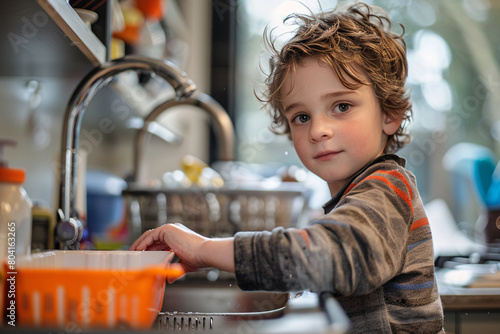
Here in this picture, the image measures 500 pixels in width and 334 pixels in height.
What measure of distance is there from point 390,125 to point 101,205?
1.03m

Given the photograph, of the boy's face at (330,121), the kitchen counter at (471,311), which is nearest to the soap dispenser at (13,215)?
the boy's face at (330,121)

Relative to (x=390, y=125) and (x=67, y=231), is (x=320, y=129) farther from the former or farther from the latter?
(x=67, y=231)

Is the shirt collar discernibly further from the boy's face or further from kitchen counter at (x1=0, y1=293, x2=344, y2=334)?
kitchen counter at (x1=0, y1=293, x2=344, y2=334)

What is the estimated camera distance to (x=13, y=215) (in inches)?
23.1

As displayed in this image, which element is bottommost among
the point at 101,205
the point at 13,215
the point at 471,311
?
the point at 471,311

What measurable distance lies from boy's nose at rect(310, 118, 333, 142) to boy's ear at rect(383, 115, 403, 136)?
142 millimetres

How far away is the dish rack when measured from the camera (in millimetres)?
1124

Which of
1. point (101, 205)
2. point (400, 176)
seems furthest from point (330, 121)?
point (101, 205)

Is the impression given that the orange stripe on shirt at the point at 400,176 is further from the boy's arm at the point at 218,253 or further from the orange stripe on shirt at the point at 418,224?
the boy's arm at the point at 218,253

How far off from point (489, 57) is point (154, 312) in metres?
2.23

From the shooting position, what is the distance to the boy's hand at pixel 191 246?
0.54 meters

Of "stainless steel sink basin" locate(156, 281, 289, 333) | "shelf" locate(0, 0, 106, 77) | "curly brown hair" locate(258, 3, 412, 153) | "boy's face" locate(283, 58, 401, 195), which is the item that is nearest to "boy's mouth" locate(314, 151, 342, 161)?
"boy's face" locate(283, 58, 401, 195)

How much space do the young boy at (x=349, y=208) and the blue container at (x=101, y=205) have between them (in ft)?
2.67

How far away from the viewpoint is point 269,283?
51 cm
